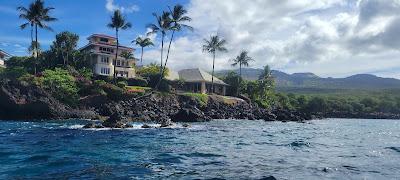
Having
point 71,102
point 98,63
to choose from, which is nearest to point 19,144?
point 71,102

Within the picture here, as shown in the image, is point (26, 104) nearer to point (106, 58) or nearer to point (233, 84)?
point (106, 58)

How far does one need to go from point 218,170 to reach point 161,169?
2655mm

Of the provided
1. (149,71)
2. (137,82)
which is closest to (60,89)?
(137,82)

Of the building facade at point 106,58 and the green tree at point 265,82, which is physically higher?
the building facade at point 106,58

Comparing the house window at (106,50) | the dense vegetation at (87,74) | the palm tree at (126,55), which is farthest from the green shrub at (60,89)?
the palm tree at (126,55)

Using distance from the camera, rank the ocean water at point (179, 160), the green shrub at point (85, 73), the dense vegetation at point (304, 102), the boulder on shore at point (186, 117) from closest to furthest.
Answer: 1. the ocean water at point (179, 160)
2. the boulder on shore at point (186, 117)
3. the green shrub at point (85, 73)
4. the dense vegetation at point (304, 102)

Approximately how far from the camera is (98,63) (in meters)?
85.8

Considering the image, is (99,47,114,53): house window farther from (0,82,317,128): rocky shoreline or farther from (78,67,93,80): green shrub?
(0,82,317,128): rocky shoreline

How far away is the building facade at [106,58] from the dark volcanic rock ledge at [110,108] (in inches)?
710

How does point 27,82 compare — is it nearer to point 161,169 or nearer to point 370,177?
point 161,169

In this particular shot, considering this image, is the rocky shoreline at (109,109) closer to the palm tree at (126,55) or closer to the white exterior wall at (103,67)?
the white exterior wall at (103,67)

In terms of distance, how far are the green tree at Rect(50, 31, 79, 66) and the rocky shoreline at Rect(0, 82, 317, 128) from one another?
861 inches

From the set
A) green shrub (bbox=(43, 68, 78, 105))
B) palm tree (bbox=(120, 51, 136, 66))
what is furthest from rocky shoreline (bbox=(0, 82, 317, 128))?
palm tree (bbox=(120, 51, 136, 66))

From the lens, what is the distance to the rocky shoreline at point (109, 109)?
5538cm
